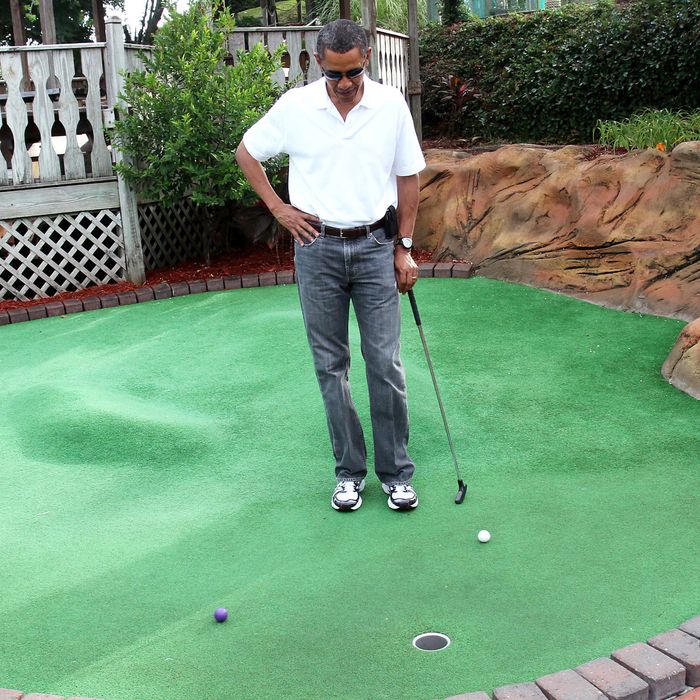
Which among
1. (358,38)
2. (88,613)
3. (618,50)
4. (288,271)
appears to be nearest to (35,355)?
(288,271)

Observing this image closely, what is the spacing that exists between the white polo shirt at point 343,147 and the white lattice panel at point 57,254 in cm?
486

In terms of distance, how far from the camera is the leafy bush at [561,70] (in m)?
9.30

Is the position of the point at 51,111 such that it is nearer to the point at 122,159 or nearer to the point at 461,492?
the point at 122,159

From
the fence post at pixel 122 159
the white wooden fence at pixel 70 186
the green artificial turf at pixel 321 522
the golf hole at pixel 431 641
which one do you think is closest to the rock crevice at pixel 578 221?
the green artificial turf at pixel 321 522

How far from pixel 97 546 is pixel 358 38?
2100mm

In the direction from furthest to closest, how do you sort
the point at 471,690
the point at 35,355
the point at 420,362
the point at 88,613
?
1. the point at 35,355
2. the point at 420,362
3. the point at 88,613
4. the point at 471,690

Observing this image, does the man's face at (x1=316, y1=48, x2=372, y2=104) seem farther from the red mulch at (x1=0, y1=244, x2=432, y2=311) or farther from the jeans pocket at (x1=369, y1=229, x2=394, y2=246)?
the red mulch at (x1=0, y1=244, x2=432, y2=311)

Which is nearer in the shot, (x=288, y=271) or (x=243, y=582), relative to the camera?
(x=243, y=582)

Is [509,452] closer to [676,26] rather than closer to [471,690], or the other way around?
[471,690]

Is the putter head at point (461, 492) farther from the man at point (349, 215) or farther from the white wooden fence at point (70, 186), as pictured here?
the white wooden fence at point (70, 186)

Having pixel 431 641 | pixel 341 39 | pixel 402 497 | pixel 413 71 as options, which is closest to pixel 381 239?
pixel 341 39

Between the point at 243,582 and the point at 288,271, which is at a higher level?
the point at 288,271

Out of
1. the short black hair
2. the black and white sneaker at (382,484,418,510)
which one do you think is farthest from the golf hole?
the short black hair

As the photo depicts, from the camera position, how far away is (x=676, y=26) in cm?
924
